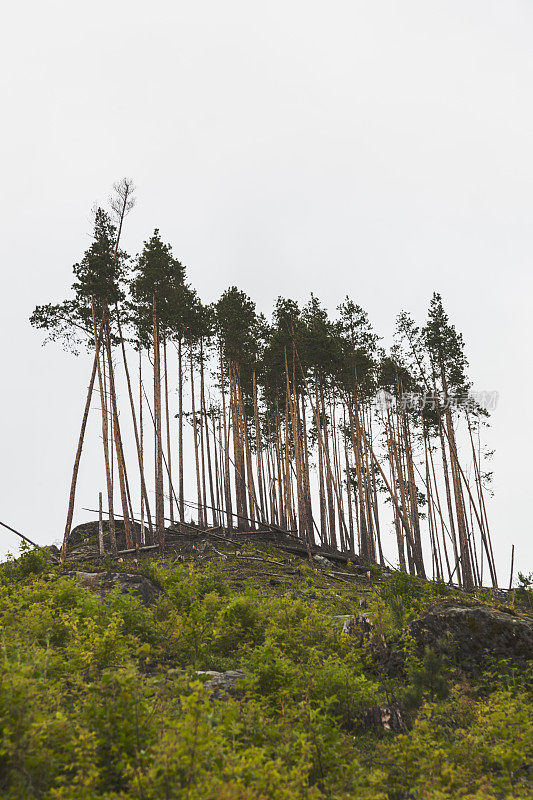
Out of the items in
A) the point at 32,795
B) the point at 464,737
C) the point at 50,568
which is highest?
the point at 50,568

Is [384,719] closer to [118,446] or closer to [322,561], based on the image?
[118,446]

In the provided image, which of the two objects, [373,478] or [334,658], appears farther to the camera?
[373,478]

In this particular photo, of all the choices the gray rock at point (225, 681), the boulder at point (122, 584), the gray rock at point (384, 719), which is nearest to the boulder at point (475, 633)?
the gray rock at point (384, 719)

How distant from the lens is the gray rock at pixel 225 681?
6529 millimetres

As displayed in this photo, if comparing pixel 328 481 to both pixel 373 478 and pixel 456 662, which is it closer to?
pixel 373 478

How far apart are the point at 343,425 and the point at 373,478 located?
407 cm

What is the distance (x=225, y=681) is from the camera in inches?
278

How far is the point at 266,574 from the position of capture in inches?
670

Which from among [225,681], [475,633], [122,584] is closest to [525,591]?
[475,633]

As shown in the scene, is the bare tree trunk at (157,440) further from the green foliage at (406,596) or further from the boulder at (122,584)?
the green foliage at (406,596)

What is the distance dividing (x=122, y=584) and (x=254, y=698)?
19.5ft

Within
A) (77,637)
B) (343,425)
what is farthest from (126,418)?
(77,637)

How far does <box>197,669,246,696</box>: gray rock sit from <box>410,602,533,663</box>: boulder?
10.7ft

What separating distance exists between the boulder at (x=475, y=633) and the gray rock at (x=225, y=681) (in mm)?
3259
